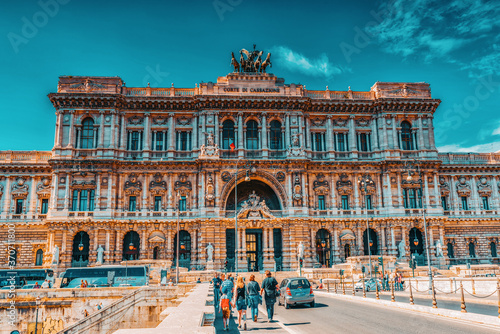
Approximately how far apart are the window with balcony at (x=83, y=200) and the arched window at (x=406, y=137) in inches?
1520

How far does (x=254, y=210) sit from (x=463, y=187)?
28548 millimetres

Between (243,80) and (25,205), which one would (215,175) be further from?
(25,205)

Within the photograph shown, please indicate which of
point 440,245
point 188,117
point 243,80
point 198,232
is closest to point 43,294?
point 198,232

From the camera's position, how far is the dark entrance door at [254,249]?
5137 centimetres

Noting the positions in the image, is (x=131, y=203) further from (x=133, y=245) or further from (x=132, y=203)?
(x=133, y=245)

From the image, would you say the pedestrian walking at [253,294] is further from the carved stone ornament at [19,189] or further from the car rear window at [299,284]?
the carved stone ornament at [19,189]

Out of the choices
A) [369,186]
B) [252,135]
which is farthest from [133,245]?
[369,186]

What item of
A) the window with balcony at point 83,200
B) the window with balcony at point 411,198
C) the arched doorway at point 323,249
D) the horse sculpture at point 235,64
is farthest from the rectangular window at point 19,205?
the window with balcony at point 411,198

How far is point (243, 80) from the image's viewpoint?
54.9 meters

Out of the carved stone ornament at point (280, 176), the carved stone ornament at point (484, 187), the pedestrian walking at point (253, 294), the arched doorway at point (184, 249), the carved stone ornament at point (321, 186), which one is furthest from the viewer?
the carved stone ornament at point (484, 187)

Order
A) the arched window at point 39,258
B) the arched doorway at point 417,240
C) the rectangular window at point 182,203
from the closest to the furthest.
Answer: the arched window at point 39,258 < the arched doorway at point 417,240 < the rectangular window at point 182,203

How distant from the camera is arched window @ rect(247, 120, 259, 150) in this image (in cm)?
5438

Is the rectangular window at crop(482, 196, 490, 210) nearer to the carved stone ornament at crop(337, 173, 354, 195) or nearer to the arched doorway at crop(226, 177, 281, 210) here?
the carved stone ornament at crop(337, 173, 354, 195)

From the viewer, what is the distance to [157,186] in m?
52.1
